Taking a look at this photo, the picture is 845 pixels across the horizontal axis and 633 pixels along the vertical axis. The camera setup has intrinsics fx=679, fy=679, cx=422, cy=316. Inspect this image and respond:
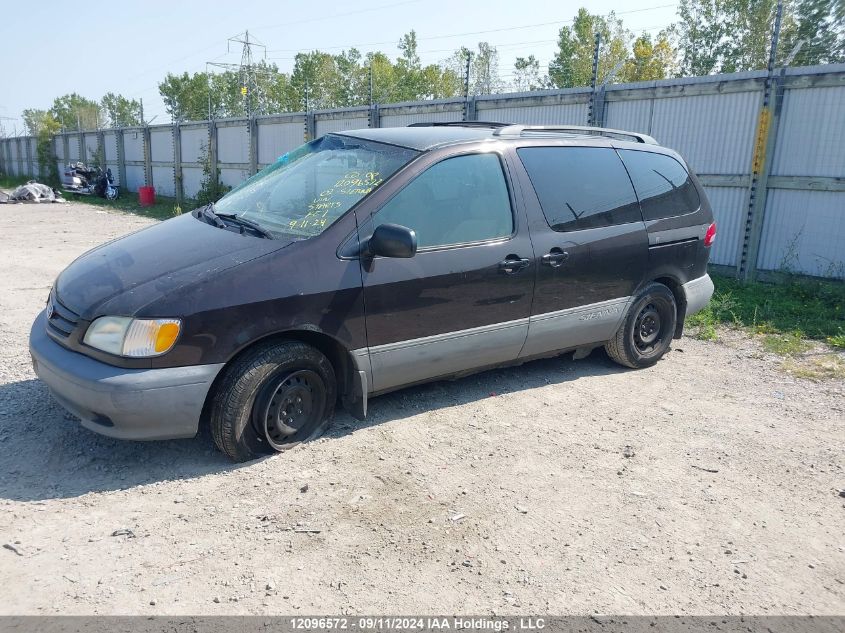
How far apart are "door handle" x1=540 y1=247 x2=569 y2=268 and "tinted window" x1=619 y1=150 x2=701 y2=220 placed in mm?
1040

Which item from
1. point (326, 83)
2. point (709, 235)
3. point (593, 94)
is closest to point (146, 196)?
point (593, 94)

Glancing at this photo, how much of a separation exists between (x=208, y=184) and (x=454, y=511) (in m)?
20.3

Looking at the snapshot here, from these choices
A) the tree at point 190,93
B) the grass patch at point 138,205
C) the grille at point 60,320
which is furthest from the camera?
the tree at point 190,93

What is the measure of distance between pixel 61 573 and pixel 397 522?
1492mm

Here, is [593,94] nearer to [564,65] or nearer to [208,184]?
[208,184]

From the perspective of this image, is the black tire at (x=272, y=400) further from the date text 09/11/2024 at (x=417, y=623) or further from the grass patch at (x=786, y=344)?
the grass patch at (x=786, y=344)

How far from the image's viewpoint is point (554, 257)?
4.79 metres

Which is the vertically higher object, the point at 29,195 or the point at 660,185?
the point at 660,185

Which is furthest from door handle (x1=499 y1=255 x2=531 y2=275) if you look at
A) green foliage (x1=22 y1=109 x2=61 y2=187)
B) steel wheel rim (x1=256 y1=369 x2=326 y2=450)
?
green foliage (x1=22 y1=109 x2=61 y2=187)

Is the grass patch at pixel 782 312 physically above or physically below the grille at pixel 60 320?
below

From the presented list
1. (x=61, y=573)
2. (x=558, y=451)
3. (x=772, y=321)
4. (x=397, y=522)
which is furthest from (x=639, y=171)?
(x=61, y=573)

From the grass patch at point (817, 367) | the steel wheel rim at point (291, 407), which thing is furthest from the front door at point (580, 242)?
the grass patch at point (817, 367)

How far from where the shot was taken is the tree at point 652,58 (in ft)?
160

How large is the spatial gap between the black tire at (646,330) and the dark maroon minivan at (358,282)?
0.03m
